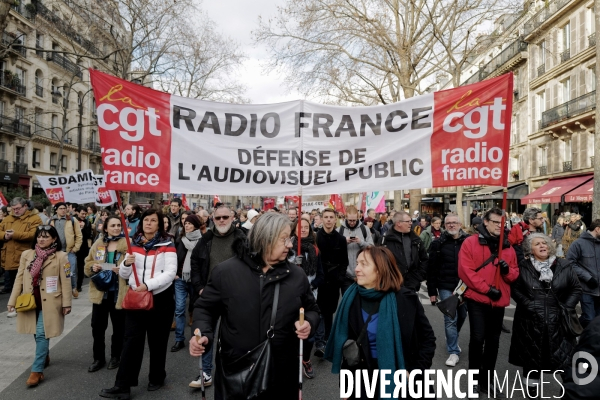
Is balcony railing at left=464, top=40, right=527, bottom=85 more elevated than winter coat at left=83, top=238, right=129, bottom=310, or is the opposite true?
balcony railing at left=464, top=40, right=527, bottom=85

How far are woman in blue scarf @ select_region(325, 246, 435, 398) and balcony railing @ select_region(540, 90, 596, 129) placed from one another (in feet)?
83.7

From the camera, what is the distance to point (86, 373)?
4.78m

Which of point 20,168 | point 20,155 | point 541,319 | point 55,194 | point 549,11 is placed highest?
point 549,11

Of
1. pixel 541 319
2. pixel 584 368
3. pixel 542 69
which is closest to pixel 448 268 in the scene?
pixel 541 319

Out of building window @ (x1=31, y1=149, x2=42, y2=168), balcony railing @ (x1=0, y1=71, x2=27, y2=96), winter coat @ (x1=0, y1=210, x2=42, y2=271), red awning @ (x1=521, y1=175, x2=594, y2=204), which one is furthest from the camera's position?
building window @ (x1=31, y1=149, x2=42, y2=168)

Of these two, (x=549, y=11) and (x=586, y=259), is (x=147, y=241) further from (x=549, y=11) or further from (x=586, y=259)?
Result: (x=549, y=11)

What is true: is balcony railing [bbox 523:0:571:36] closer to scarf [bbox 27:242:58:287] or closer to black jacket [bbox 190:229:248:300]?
black jacket [bbox 190:229:248:300]

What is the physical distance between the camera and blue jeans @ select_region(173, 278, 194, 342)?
5.79 metres

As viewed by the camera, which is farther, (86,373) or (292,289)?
(86,373)

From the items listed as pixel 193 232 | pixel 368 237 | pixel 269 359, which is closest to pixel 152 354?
pixel 193 232

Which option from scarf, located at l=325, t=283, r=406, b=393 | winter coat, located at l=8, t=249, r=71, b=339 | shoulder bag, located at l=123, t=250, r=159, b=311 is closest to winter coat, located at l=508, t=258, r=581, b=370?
scarf, located at l=325, t=283, r=406, b=393

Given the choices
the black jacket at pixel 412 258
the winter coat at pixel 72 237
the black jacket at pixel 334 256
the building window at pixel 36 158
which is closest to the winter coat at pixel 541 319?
the black jacket at pixel 412 258

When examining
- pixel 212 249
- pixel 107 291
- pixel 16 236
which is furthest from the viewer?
pixel 16 236

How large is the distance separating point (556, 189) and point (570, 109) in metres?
4.90
